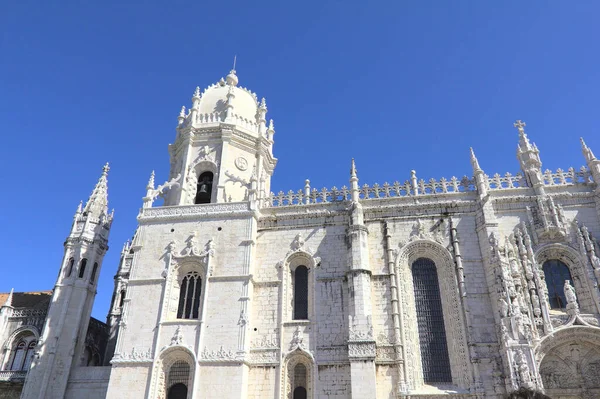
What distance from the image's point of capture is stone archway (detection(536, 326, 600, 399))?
60.5 ft

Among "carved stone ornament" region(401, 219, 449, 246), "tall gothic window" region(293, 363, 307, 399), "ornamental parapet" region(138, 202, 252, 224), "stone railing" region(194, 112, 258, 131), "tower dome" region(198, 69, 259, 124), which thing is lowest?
"tall gothic window" region(293, 363, 307, 399)

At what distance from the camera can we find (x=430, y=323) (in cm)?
2089

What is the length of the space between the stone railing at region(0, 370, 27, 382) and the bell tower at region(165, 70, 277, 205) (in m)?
13.8

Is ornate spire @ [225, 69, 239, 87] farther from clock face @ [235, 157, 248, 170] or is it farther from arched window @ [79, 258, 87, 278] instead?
arched window @ [79, 258, 87, 278]

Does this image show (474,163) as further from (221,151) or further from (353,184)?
(221,151)

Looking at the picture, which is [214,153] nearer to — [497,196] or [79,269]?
[79,269]

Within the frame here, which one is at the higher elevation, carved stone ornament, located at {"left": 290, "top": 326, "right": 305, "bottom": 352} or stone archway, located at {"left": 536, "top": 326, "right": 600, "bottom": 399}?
Answer: carved stone ornament, located at {"left": 290, "top": 326, "right": 305, "bottom": 352}

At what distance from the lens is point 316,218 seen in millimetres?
23719

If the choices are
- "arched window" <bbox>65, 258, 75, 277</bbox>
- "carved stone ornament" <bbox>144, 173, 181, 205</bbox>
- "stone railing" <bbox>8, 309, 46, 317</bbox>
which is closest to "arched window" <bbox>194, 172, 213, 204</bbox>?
"carved stone ornament" <bbox>144, 173, 181, 205</bbox>

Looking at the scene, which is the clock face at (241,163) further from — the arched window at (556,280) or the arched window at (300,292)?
the arched window at (556,280)

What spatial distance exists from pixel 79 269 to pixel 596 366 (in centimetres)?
2732

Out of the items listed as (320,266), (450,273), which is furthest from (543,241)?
(320,266)

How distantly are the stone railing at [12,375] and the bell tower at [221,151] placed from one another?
45.4 feet

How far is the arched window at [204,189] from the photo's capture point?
2669 cm
